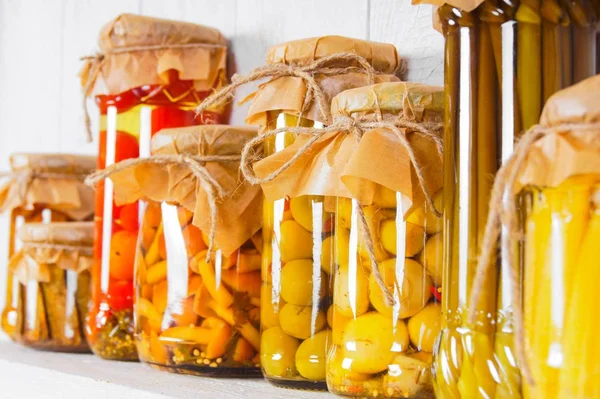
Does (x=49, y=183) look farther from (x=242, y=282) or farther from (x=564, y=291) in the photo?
(x=564, y=291)

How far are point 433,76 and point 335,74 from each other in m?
0.11

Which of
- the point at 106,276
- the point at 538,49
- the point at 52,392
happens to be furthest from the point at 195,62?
the point at 538,49

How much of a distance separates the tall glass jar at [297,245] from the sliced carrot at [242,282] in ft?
0.12

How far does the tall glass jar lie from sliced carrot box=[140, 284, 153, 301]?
0.13 metres

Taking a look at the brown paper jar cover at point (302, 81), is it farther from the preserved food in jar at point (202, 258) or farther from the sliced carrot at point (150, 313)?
the sliced carrot at point (150, 313)

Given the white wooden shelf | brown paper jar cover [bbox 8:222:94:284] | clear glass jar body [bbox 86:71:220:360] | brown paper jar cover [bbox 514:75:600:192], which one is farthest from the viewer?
brown paper jar cover [bbox 8:222:94:284]

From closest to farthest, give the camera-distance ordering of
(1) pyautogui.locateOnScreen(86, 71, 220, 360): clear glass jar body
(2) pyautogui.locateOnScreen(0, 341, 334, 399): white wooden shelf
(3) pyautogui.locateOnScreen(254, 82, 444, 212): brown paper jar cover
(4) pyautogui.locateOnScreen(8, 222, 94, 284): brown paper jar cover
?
(3) pyautogui.locateOnScreen(254, 82, 444, 212): brown paper jar cover
(2) pyautogui.locateOnScreen(0, 341, 334, 399): white wooden shelf
(1) pyautogui.locateOnScreen(86, 71, 220, 360): clear glass jar body
(4) pyautogui.locateOnScreen(8, 222, 94, 284): brown paper jar cover

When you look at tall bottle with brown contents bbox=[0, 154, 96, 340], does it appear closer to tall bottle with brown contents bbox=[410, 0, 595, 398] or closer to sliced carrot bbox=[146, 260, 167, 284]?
sliced carrot bbox=[146, 260, 167, 284]

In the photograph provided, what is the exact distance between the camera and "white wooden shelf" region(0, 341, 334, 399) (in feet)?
2.03

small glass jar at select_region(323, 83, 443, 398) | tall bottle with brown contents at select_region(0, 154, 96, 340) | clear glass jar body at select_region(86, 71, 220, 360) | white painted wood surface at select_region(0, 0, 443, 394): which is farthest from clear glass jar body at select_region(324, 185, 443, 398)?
tall bottle with brown contents at select_region(0, 154, 96, 340)

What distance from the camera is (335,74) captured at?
2.16 ft

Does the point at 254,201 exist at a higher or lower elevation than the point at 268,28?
lower

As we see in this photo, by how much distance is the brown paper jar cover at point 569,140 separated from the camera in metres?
0.35

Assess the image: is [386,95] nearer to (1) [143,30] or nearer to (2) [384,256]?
(2) [384,256]
